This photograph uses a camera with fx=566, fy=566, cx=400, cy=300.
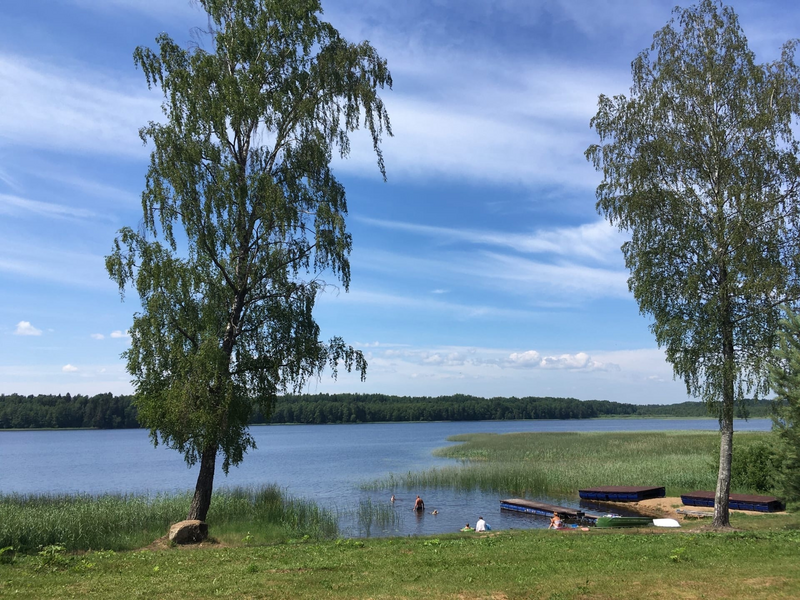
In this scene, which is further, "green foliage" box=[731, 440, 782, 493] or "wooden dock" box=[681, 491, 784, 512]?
"green foliage" box=[731, 440, 782, 493]

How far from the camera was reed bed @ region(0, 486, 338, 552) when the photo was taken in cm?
1640

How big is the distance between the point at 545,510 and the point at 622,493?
577 centimetres

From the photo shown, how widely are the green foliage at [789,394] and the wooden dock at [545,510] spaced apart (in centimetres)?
803

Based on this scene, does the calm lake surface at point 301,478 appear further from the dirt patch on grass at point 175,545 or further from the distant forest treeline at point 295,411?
the distant forest treeline at point 295,411

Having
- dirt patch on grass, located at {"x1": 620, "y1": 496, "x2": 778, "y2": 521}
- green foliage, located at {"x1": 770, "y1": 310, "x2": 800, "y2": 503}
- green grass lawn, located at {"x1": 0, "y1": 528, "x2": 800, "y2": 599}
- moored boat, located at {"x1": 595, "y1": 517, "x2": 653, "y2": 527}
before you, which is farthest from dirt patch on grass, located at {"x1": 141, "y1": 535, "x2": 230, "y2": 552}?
dirt patch on grass, located at {"x1": 620, "y1": 496, "x2": 778, "y2": 521}

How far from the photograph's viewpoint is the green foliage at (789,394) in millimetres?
16547

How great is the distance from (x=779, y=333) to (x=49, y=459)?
243 ft

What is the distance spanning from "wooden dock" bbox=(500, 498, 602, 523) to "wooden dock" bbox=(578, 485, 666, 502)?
4.33 meters

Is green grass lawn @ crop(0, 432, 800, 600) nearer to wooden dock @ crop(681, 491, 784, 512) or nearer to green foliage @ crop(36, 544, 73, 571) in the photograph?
green foliage @ crop(36, 544, 73, 571)

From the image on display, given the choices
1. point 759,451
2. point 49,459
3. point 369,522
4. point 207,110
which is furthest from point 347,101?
point 49,459

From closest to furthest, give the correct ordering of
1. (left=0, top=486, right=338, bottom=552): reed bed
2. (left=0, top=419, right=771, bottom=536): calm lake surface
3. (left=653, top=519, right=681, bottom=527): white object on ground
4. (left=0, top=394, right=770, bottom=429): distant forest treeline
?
1. (left=0, top=486, right=338, bottom=552): reed bed
2. (left=653, top=519, right=681, bottom=527): white object on ground
3. (left=0, top=419, right=771, bottom=536): calm lake surface
4. (left=0, top=394, right=770, bottom=429): distant forest treeline

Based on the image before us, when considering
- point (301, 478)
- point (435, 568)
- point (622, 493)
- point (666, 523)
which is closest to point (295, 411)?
point (301, 478)

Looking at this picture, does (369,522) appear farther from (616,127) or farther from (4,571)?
(616,127)

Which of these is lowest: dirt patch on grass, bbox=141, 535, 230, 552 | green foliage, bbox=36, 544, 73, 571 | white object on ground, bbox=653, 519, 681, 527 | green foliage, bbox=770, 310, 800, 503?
white object on ground, bbox=653, 519, 681, 527
